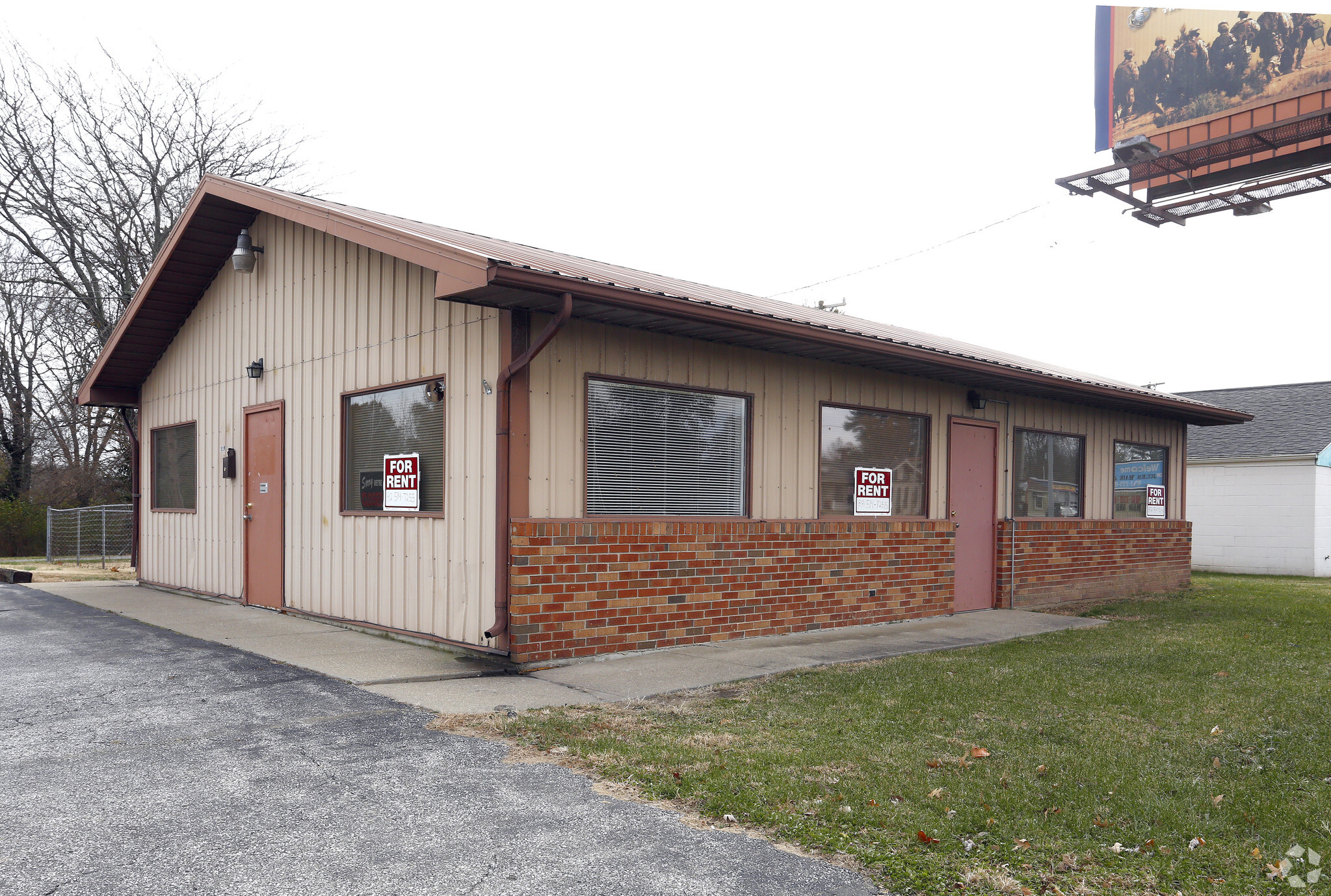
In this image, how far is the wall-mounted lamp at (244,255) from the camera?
10586 millimetres

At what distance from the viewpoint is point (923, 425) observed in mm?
11289

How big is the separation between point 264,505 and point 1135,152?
10764 mm

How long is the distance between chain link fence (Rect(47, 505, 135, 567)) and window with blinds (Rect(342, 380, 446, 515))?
41.6 ft

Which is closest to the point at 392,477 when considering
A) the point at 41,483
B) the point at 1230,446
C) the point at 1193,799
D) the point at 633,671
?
the point at 633,671

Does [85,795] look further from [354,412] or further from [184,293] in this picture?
[184,293]

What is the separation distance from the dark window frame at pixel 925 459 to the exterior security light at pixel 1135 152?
3.83 m

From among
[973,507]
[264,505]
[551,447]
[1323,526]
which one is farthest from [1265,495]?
[264,505]

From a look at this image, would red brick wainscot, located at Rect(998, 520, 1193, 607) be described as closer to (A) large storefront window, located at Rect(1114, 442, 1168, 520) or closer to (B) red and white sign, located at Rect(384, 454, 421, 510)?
(A) large storefront window, located at Rect(1114, 442, 1168, 520)

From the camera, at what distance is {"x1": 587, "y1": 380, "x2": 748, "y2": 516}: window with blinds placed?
8.09 m

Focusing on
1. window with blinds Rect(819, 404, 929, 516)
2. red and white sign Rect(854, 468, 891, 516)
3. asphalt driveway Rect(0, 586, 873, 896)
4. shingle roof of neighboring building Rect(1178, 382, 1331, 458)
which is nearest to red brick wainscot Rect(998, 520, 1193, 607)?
window with blinds Rect(819, 404, 929, 516)

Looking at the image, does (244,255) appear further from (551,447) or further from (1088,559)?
(1088,559)

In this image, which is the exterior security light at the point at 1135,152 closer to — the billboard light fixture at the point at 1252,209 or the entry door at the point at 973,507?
the billboard light fixture at the point at 1252,209

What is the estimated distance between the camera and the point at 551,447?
7.70m

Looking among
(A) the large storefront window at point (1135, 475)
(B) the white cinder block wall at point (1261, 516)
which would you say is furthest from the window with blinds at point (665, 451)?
(B) the white cinder block wall at point (1261, 516)
